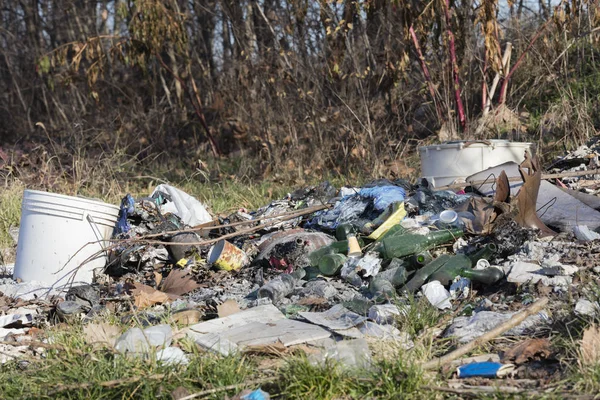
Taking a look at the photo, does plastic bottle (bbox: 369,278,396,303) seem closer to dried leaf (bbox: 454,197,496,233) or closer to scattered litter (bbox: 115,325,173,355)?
dried leaf (bbox: 454,197,496,233)

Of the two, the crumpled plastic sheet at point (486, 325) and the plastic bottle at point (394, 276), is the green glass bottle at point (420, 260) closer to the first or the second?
the plastic bottle at point (394, 276)

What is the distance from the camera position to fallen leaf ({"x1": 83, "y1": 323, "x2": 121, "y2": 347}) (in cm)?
329

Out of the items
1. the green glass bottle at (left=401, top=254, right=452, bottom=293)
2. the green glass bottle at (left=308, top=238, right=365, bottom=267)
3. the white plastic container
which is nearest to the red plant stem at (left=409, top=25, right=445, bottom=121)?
the white plastic container

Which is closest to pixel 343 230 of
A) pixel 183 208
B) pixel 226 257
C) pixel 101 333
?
pixel 226 257

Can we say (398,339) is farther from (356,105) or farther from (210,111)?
(210,111)

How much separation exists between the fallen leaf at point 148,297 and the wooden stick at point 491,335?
2.00 metres

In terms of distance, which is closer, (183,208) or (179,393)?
(179,393)

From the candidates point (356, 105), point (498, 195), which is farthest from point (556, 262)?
point (356, 105)

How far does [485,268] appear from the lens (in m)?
4.01

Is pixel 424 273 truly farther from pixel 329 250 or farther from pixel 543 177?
pixel 543 177

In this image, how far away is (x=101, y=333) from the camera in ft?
11.2

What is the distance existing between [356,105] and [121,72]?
18.4 ft

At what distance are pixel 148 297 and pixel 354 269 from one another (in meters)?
1.26

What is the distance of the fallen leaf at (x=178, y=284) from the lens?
15.3ft
